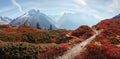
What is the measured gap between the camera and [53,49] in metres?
50.3

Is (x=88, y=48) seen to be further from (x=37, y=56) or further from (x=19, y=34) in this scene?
(x=19, y=34)

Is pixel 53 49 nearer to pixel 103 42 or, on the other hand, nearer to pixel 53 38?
pixel 103 42

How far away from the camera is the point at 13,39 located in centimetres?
6419

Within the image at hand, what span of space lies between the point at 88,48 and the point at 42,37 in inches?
926

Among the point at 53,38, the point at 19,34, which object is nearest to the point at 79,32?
the point at 53,38

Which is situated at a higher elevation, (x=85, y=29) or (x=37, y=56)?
(x=85, y=29)

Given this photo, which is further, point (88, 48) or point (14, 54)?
point (14, 54)

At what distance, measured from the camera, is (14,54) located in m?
50.2

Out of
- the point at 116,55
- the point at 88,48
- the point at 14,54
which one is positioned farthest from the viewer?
the point at 14,54

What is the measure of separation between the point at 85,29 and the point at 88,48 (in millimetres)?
21705

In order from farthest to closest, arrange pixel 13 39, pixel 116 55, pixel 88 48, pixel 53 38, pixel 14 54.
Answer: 1. pixel 53 38
2. pixel 13 39
3. pixel 14 54
4. pixel 88 48
5. pixel 116 55

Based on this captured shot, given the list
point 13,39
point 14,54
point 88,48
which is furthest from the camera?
point 13,39

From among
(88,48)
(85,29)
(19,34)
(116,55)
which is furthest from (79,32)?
(116,55)

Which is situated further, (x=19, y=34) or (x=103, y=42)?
(x=19, y=34)
